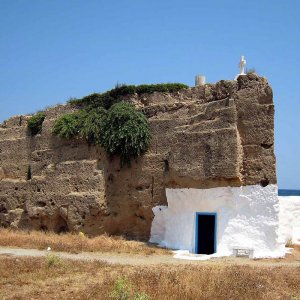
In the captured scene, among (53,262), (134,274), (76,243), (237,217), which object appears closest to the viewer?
(134,274)

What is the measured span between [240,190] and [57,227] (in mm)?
8006

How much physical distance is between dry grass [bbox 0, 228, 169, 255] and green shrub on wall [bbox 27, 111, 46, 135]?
5136 millimetres

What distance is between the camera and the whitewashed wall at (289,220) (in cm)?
1794

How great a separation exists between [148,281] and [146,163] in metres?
8.13

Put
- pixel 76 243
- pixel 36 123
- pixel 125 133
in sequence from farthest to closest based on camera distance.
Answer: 1. pixel 36 123
2. pixel 125 133
3. pixel 76 243

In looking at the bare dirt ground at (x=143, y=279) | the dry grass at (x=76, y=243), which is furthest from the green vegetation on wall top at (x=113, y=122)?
the bare dirt ground at (x=143, y=279)

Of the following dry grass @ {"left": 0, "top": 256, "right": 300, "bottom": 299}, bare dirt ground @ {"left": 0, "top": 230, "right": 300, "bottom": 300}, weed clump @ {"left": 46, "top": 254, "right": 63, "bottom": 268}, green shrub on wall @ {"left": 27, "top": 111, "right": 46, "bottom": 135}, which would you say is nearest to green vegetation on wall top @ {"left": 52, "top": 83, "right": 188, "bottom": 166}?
green shrub on wall @ {"left": 27, "top": 111, "right": 46, "bottom": 135}

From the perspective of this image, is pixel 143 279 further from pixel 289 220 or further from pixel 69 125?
pixel 69 125

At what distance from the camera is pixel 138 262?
43.6ft

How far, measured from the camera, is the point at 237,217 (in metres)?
15.2

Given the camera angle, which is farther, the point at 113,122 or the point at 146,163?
the point at 113,122

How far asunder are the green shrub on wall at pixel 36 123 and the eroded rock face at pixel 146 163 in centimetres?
38

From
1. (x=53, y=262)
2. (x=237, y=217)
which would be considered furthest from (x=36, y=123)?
(x=237, y=217)

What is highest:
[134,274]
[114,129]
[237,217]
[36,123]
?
[36,123]
